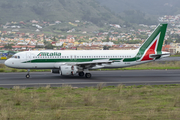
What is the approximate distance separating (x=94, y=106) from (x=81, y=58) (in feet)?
63.5

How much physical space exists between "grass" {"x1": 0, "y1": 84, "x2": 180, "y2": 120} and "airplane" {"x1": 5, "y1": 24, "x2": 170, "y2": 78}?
1206 centimetres

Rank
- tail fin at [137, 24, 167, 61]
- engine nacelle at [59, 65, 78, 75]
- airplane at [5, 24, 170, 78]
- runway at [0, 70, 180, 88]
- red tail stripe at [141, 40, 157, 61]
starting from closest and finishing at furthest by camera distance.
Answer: runway at [0, 70, 180, 88] → engine nacelle at [59, 65, 78, 75] → airplane at [5, 24, 170, 78] → red tail stripe at [141, 40, 157, 61] → tail fin at [137, 24, 167, 61]

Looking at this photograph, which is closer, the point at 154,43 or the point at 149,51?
the point at 149,51

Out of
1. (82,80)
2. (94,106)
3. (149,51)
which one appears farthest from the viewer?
(149,51)

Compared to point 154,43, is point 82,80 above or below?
below

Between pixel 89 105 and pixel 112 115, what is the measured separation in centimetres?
328

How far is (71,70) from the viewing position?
111ft

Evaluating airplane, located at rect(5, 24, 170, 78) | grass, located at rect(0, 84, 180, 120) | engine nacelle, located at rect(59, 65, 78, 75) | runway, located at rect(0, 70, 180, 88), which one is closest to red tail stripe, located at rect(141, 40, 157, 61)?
airplane, located at rect(5, 24, 170, 78)

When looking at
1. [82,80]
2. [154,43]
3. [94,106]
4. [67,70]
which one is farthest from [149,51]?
[94,106]

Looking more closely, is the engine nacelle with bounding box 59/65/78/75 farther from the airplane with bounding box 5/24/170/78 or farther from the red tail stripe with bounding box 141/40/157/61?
the red tail stripe with bounding box 141/40/157/61

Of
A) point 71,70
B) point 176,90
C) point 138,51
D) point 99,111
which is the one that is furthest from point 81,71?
point 99,111

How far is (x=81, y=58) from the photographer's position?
3675 centimetres

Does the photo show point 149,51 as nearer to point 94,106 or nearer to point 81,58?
point 81,58

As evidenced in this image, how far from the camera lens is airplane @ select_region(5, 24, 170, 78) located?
35.0 m
